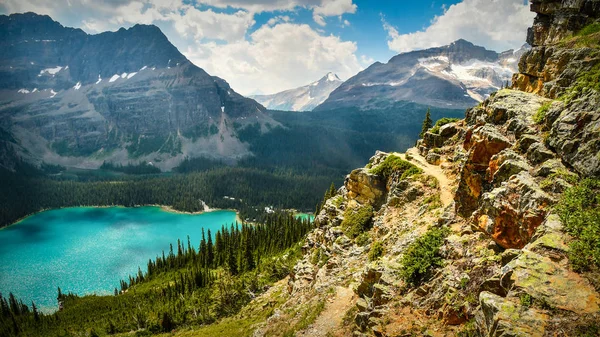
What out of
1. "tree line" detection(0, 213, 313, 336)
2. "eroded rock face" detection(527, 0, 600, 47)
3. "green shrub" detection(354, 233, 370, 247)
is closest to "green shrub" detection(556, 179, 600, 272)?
"green shrub" detection(354, 233, 370, 247)

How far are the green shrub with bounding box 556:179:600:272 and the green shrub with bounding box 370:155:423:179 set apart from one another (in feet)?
75.1

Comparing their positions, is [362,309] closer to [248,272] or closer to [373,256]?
[373,256]

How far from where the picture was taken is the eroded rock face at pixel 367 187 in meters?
46.5

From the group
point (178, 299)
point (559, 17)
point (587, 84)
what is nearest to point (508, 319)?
point (587, 84)

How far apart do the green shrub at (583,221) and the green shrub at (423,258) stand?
A: 28.7 ft

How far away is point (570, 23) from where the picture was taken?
39031 mm

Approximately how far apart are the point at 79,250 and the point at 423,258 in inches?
6725

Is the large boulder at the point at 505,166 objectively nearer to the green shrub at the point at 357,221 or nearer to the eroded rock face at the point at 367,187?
the green shrub at the point at 357,221

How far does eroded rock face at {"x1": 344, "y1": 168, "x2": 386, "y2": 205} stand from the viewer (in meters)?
46.5

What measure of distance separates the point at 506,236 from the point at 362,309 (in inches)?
486

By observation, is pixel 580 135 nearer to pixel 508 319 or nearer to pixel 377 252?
pixel 508 319

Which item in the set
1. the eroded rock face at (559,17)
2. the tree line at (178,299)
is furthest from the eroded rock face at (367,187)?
the tree line at (178,299)

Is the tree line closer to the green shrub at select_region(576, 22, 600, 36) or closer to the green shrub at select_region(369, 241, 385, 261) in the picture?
the green shrub at select_region(369, 241, 385, 261)

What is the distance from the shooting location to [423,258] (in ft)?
77.3
